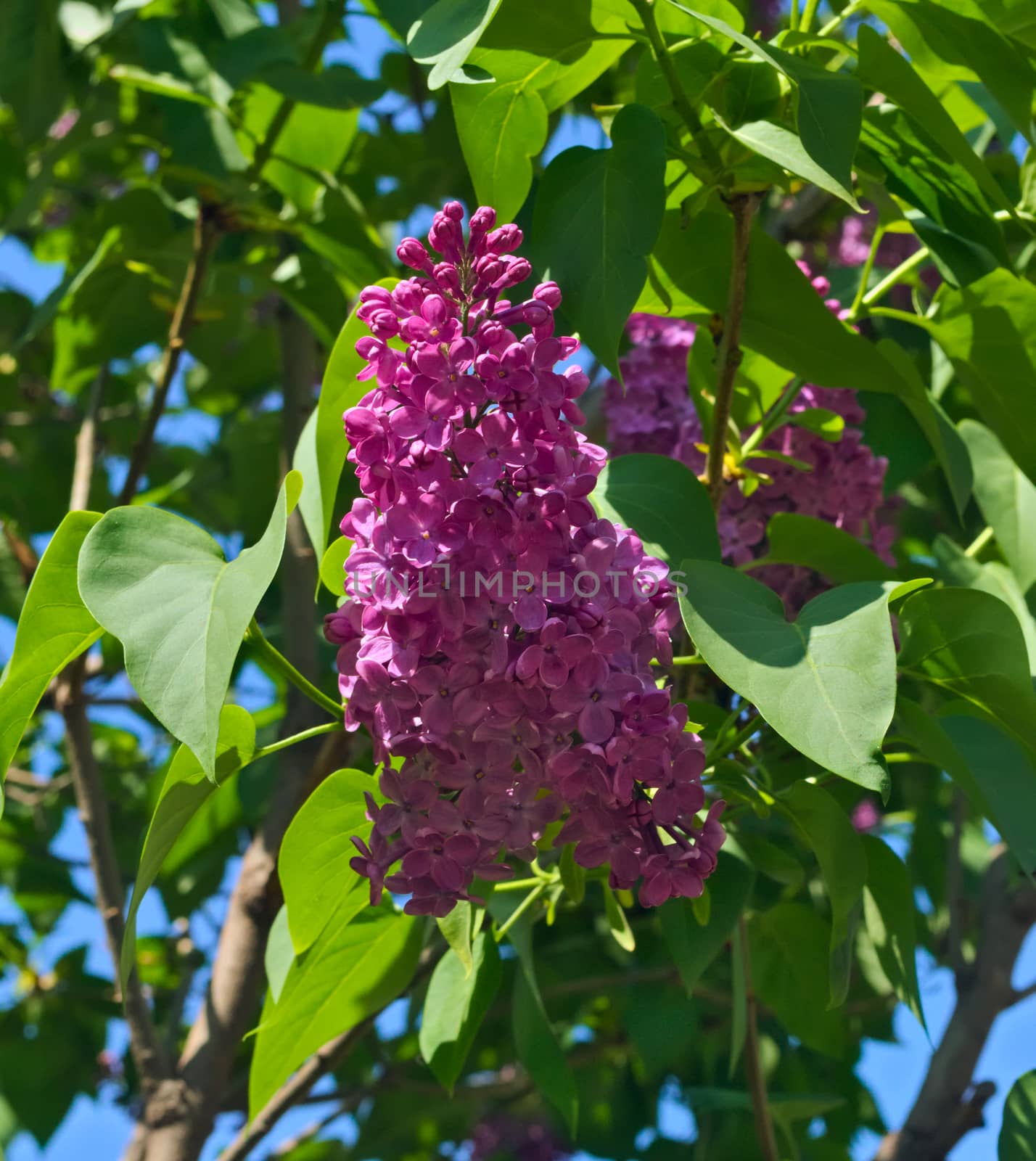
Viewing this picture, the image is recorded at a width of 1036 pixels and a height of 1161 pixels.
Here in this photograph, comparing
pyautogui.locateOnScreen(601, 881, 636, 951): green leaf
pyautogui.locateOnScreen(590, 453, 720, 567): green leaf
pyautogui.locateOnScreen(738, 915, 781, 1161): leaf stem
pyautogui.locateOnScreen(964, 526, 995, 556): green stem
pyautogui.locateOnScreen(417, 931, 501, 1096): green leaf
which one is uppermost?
pyautogui.locateOnScreen(590, 453, 720, 567): green leaf

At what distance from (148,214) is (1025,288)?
1295mm

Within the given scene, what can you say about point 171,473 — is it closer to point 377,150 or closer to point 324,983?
point 377,150

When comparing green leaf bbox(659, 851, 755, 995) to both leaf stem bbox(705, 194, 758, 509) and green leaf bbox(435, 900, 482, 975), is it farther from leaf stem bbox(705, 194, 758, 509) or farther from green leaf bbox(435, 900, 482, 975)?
leaf stem bbox(705, 194, 758, 509)

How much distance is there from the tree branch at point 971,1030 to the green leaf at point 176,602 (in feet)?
4.54

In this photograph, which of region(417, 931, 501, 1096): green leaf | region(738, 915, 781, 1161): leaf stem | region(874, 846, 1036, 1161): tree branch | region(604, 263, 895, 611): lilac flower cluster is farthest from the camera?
region(874, 846, 1036, 1161): tree branch

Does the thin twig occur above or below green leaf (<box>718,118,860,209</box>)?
below

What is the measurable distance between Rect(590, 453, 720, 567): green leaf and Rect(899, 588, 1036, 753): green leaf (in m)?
0.16

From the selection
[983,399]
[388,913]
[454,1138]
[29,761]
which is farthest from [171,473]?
[983,399]

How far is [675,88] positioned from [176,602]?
55cm

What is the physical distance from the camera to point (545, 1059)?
1292 millimetres

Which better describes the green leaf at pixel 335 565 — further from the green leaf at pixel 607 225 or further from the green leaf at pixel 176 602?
the green leaf at pixel 607 225

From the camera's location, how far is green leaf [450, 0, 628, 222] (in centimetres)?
100

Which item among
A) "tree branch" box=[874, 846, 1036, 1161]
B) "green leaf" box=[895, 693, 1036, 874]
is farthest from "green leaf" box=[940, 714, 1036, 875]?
"tree branch" box=[874, 846, 1036, 1161]

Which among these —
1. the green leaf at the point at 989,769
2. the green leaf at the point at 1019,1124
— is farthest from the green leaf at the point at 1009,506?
the green leaf at the point at 1019,1124
